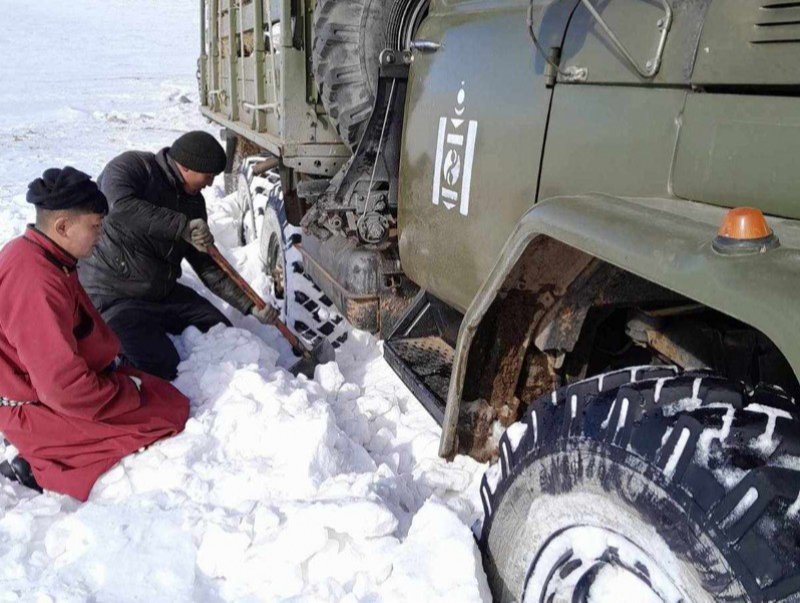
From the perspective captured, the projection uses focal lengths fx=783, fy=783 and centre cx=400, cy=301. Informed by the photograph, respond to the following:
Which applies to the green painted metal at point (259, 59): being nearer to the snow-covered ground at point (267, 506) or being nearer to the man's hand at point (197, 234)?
the man's hand at point (197, 234)

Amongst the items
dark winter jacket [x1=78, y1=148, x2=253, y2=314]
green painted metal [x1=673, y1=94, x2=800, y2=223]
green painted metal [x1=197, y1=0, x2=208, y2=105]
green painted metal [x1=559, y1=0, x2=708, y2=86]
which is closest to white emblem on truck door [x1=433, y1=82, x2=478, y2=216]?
green painted metal [x1=559, y1=0, x2=708, y2=86]

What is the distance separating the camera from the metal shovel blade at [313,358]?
13.8 feet

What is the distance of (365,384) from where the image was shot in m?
4.05

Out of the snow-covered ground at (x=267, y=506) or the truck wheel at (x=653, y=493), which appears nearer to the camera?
the truck wheel at (x=653, y=493)

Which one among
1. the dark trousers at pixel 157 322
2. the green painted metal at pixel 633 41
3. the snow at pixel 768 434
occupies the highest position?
the green painted metal at pixel 633 41

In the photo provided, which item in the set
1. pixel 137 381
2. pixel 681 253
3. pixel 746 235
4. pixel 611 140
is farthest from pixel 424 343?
pixel 746 235

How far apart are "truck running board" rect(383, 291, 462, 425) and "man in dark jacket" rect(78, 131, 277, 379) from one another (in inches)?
47.7

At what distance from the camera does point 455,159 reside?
2.71 meters

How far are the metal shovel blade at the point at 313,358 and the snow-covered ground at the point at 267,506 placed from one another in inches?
4.3

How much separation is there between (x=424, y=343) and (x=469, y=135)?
1.11m

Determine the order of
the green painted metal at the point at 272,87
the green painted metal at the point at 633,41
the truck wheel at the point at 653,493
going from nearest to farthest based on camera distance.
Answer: the truck wheel at the point at 653,493, the green painted metal at the point at 633,41, the green painted metal at the point at 272,87

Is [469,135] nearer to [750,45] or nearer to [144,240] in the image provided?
[750,45]

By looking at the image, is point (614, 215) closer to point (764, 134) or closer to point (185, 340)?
point (764, 134)

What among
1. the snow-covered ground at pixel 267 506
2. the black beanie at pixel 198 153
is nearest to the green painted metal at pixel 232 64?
the black beanie at pixel 198 153
